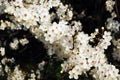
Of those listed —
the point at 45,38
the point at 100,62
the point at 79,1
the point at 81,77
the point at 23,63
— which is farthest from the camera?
the point at 79,1

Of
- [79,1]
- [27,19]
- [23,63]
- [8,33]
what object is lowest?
[27,19]

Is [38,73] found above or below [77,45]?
above

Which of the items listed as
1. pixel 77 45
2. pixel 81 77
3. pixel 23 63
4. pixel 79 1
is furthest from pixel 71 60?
pixel 79 1

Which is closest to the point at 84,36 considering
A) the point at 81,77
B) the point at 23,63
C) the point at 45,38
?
the point at 45,38

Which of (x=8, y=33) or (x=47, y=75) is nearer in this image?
(x=47, y=75)

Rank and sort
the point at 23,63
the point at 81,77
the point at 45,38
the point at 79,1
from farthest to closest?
the point at 79,1
the point at 23,63
the point at 81,77
the point at 45,38

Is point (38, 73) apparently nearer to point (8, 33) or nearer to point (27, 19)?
point (8, 33)

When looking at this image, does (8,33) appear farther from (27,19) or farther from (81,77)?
(27,19)
